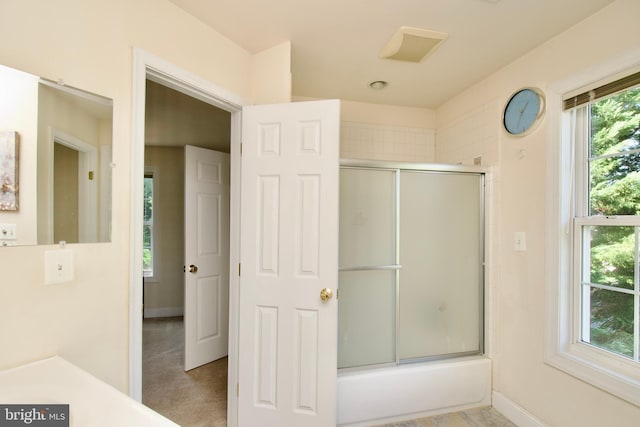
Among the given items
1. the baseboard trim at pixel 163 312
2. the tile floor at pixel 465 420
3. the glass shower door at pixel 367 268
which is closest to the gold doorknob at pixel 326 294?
the glass shower door at pixel 367 268

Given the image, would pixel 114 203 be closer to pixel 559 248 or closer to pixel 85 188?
pixel 85 188

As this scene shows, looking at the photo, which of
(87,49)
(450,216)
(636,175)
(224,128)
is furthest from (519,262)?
(224,128)

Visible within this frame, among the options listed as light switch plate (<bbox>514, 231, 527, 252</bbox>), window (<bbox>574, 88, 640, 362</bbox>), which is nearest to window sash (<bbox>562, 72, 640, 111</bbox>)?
window (<bbox>574, 88, 640, 362</bbox>)

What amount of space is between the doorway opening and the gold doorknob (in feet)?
3.82

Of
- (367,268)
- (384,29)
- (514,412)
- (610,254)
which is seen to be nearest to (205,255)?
(367,268)

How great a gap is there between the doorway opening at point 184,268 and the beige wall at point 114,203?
102cm

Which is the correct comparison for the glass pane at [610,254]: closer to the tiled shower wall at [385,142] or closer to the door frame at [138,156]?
the tiled shower wall at [385,142]

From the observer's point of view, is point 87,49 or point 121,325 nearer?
point 87,49

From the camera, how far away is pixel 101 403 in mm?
764

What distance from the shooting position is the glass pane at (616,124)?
146 centimetres

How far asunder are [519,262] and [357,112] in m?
1.76

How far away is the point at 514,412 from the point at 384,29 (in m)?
2.51

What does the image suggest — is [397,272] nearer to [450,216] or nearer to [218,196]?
[450,216]

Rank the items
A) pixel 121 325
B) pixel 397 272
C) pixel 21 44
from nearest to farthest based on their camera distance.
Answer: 1. pixel 21 44
2. pixel 121 325
3. pixel 397 272
